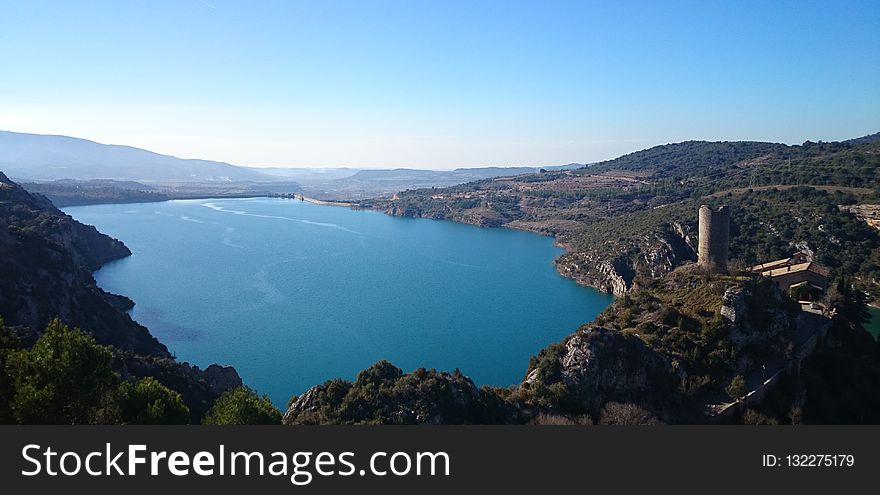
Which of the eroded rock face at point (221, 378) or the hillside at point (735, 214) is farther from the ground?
the hillside at point (735, 214)

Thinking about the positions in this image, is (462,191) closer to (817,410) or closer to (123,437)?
(817,410)

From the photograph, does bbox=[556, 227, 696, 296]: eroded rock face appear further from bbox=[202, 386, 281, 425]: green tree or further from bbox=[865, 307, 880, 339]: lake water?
bbox=[202, 386, 281, 425]: green tree

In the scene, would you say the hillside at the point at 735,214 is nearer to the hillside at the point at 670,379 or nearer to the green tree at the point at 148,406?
the hillside at the point at 670,379

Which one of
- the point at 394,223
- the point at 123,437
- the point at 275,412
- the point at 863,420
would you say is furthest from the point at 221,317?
the point at 394,223

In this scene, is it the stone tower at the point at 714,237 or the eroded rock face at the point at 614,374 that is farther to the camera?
the stone tower at the point at 714,237

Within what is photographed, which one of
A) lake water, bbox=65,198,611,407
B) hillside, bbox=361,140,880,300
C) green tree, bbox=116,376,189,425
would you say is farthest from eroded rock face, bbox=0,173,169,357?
hillside, bbox=361,140,880,300

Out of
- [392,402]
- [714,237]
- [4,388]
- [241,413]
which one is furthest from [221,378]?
[714,237]

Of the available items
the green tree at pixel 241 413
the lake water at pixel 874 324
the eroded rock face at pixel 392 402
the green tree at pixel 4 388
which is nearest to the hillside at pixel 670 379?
the eroded rock face at pixel 392 402
